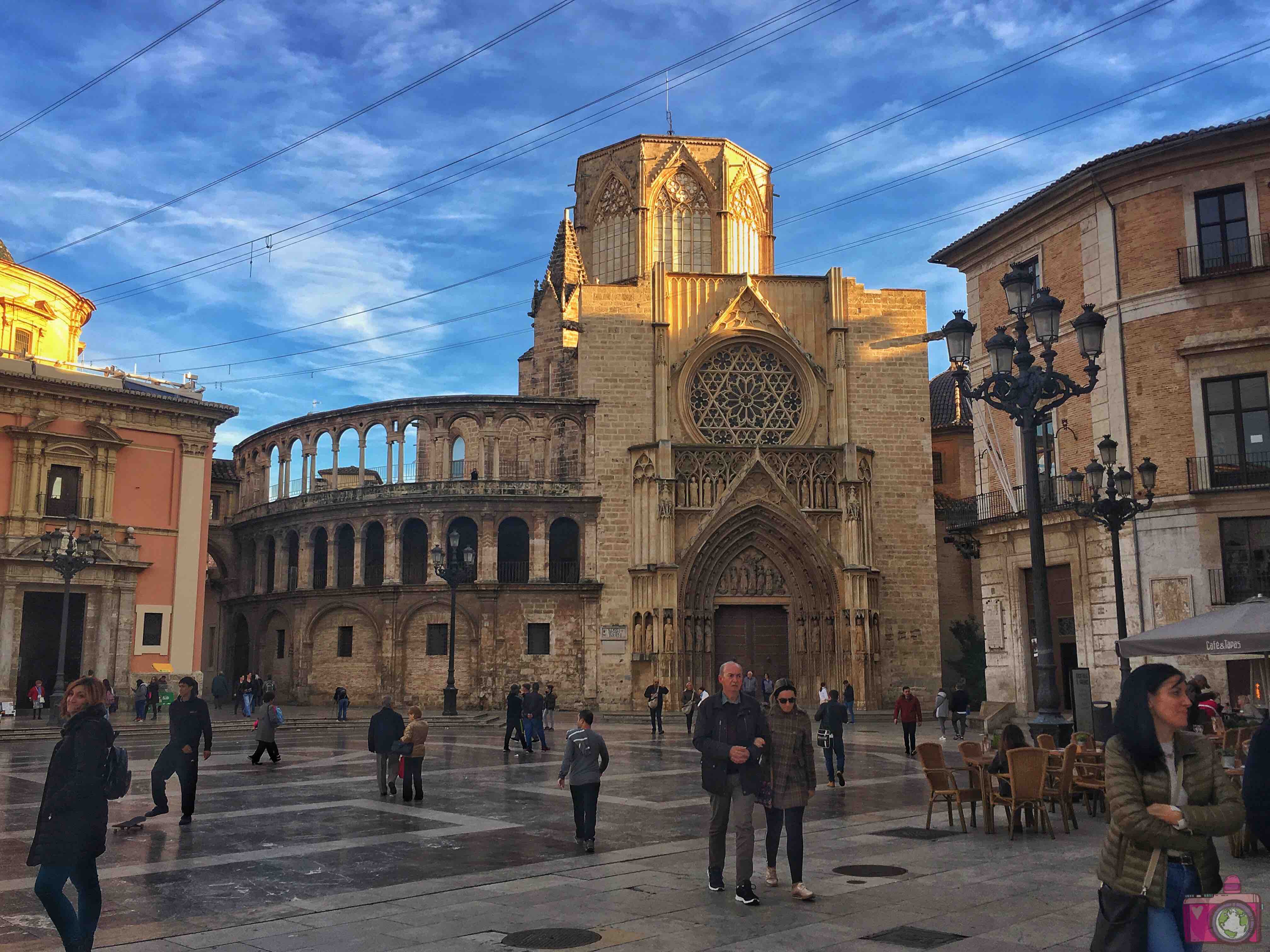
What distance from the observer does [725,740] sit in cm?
839

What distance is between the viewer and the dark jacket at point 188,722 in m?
12.5

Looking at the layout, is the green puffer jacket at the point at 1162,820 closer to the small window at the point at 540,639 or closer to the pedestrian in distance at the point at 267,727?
the pedestrian in distance at the point at 267,727

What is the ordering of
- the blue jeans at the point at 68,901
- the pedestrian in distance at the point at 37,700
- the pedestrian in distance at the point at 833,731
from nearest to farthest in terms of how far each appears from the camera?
the blue jeans at the point at 68,901
the pedestrian in distance at the point at 833,731
the pedestrian in distance at the point at 37,700

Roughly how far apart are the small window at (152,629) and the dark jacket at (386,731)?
891 inches

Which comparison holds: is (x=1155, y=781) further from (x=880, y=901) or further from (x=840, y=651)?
(x=840, y=651)

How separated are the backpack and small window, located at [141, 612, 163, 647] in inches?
1181

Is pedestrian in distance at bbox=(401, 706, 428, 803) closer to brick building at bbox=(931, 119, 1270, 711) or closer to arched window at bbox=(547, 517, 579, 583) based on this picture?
brick building at bbox=(931, 119, 1270, 711)

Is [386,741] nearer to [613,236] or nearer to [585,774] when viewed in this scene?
[585,774]

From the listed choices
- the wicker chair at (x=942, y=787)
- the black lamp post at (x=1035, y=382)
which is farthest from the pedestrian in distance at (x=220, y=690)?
the wicker chair at (x=942, y=787)

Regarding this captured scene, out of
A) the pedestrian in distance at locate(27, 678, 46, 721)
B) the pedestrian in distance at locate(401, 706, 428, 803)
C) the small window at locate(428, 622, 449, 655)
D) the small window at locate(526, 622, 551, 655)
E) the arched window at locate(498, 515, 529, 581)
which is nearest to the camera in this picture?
the pedestrian in distance at locate(401, 706, 428, 803)

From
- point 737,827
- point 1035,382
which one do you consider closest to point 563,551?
point 1035,382

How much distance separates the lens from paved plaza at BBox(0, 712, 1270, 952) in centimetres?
704

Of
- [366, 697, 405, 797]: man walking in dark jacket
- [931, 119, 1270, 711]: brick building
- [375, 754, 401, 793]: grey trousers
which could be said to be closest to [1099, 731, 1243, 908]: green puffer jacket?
[366, 697, 405, 797]: man walking in dark jacket

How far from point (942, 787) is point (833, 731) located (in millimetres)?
5146
